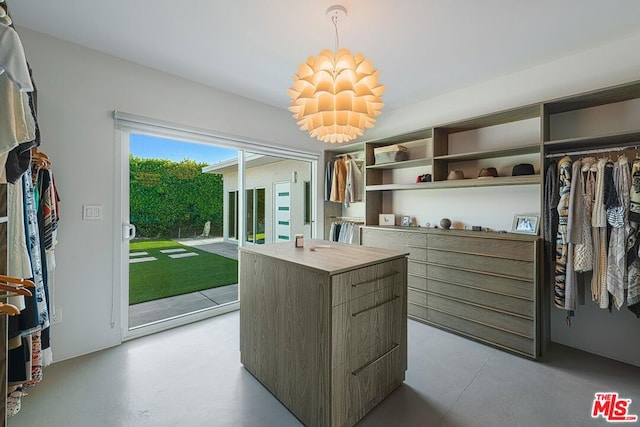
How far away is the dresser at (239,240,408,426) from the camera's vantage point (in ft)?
4.95

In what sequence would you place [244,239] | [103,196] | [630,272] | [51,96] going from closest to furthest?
[630,272] < [51,96] < [103,196] < [244,239]

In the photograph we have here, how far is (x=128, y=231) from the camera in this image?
8.70ft

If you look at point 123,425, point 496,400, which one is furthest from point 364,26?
point 123,425

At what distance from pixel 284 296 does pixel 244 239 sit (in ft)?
6.44

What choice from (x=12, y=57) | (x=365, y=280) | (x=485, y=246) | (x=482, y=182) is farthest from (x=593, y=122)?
(x=12, y=57)

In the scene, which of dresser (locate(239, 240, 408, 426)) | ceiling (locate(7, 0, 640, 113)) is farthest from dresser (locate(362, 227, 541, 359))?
ceiling (locate(7, 0, 640, 113))

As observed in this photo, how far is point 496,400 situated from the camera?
6.05 feet

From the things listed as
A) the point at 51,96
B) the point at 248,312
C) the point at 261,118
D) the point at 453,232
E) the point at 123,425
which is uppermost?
the point at 261,118

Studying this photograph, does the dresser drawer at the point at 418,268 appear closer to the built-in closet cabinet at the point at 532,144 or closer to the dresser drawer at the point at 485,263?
the dresser drawer at the point at 485,263

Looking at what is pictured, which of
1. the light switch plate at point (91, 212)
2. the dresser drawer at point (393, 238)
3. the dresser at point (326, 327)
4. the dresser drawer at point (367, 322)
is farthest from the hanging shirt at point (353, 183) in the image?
the light switch plate at point (91, 212)

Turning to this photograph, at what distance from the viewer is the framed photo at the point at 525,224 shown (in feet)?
8.46

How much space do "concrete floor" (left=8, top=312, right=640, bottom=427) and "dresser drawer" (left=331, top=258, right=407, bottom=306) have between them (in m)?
0.80

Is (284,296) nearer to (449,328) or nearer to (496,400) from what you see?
(496,400)

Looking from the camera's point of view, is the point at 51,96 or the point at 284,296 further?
the point at 51,96
